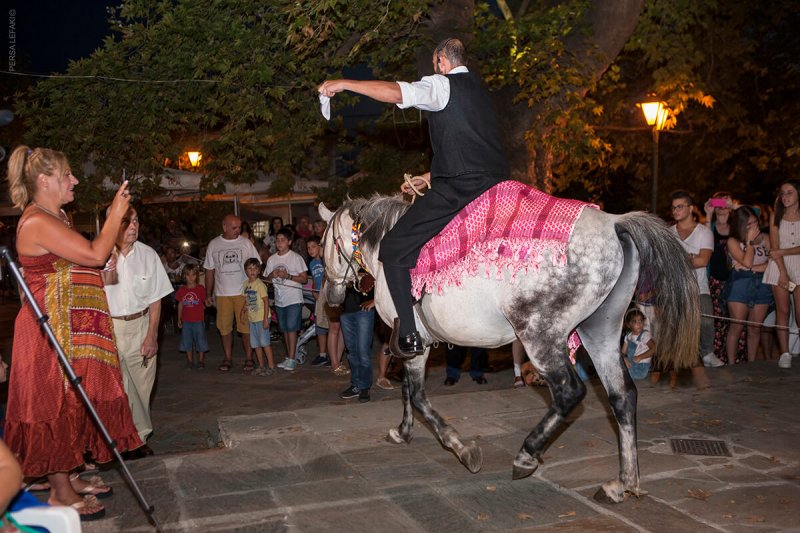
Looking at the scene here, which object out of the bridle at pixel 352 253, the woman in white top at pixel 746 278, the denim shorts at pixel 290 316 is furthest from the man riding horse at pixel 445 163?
the denim shorts at pixel 290 316

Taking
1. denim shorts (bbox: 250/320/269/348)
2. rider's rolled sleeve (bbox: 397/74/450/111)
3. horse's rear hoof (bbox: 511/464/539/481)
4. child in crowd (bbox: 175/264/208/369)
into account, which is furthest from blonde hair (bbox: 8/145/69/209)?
child in crowd (bbox: 175/264/208/369)

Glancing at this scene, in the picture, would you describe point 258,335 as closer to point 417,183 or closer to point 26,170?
point 417,183

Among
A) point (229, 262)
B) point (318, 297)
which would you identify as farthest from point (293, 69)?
point (318, 297)

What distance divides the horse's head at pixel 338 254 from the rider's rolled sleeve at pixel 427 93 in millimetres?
1743

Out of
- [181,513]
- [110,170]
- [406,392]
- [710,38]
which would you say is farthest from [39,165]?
[710,38]

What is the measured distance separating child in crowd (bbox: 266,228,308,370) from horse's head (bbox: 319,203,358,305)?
4.14 m

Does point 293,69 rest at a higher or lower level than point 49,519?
higher

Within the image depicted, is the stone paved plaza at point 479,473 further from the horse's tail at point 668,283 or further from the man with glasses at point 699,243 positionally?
the man with glasses at point 699,243

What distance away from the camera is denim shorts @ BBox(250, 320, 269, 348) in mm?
11086

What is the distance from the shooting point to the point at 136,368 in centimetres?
685

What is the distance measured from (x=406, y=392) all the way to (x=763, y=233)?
6451 millimetres

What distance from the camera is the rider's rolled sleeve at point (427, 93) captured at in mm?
5086

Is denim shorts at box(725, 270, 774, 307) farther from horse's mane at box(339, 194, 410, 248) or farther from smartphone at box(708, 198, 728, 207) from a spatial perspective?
horse's mane at box(339, 194, 410, 248)

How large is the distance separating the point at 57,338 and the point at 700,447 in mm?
4972
